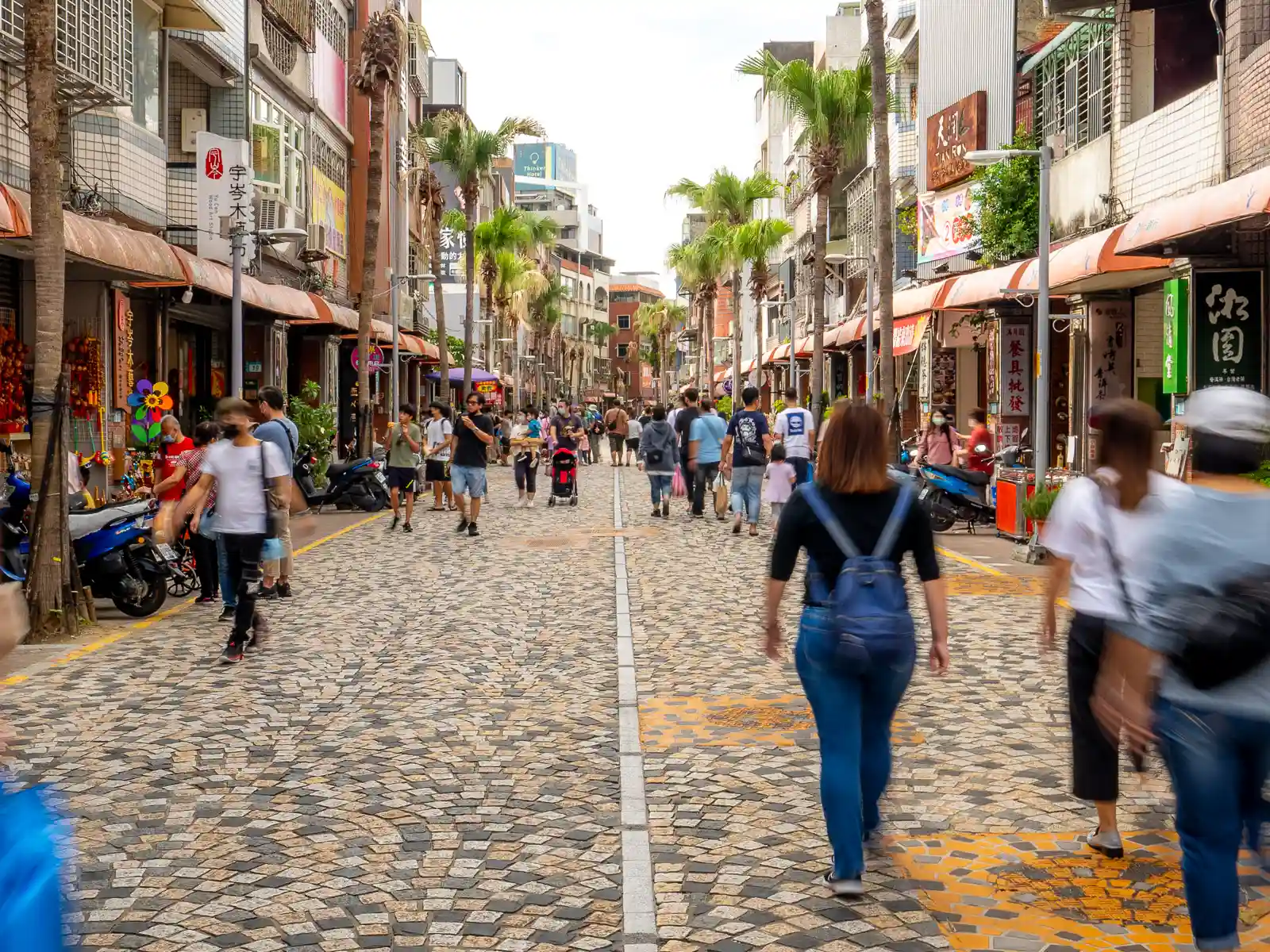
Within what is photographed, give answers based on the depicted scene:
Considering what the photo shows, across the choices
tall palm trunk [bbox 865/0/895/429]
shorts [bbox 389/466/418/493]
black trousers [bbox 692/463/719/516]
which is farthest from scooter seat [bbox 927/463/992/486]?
shorts [bbox 389/466/418/493]

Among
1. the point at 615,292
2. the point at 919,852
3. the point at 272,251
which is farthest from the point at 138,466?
the point at 615,292

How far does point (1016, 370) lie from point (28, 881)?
2762 centimetres

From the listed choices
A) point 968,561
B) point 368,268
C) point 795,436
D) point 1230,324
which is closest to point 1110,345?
point 1230,324

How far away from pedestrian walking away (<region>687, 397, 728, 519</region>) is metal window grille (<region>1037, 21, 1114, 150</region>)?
7808 mm

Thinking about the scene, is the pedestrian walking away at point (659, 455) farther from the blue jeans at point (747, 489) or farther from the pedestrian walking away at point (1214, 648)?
the pedestrian walking away at point (1214, 648)

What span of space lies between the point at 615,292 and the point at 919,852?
166 metres

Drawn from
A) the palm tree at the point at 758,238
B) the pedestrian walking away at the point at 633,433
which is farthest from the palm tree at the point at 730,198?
the pedestrian walking away at the point at 633,433

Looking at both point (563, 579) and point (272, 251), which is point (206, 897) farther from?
point (272, 251)

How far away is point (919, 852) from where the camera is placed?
19.4 ft

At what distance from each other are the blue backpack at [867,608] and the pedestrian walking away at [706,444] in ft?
56.5

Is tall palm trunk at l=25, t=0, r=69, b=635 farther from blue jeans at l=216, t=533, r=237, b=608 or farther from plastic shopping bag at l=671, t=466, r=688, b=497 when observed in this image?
plastic shopping bag at l=671, t=466, r=688, b=497

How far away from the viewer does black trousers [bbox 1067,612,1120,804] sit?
5676 mm

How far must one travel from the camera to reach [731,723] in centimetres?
845

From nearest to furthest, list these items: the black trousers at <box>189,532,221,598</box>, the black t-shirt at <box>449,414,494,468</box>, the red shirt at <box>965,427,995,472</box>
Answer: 1. the black trousers at <box>189,532,221,598</box>
2. the black t-shirt at <box>449,414,494,468</box>
3. the red shirt at <box>965,427,995,472</box>
